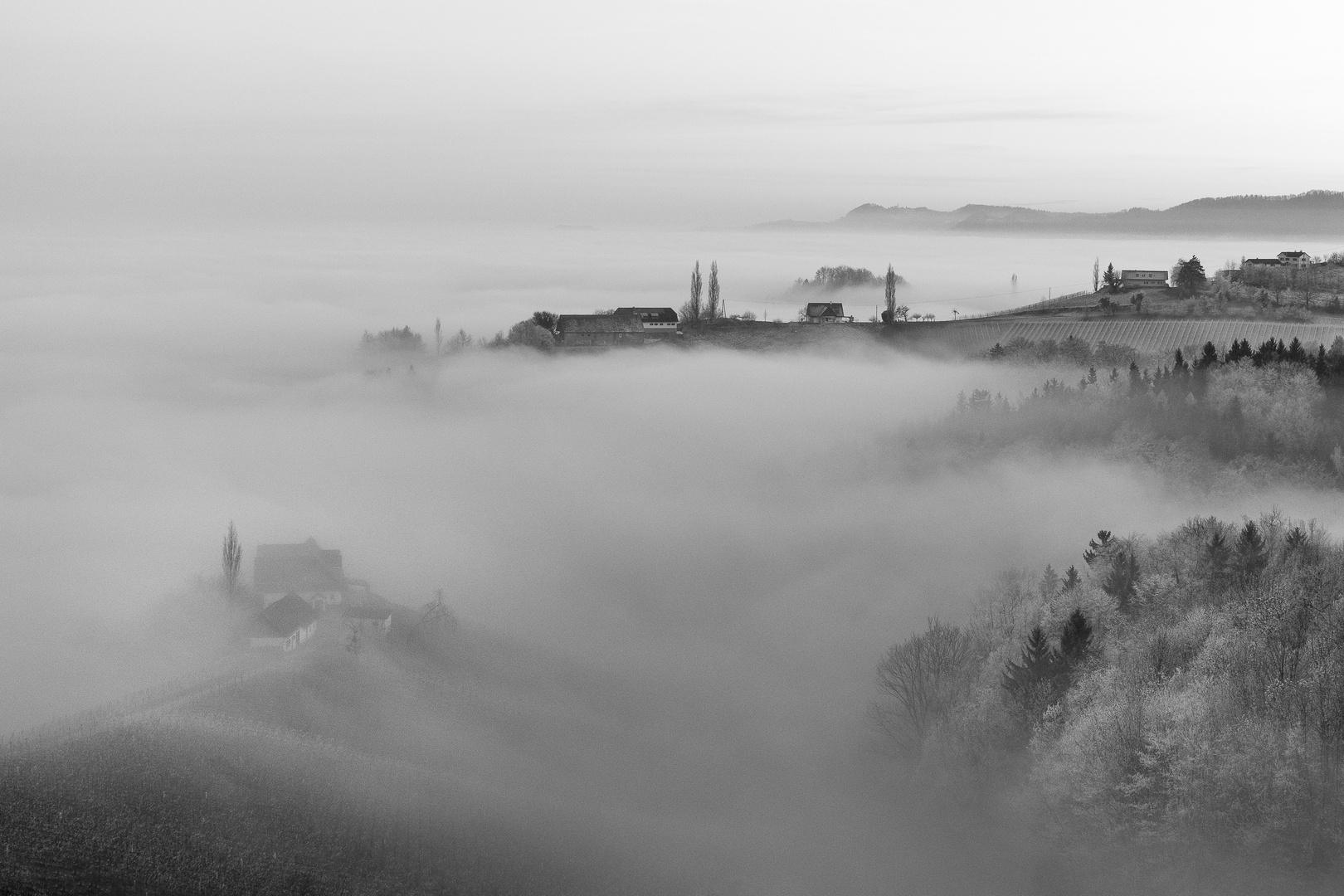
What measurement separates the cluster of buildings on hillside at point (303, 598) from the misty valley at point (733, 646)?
0.84 feet

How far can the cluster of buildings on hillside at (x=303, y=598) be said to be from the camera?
6706 centimetres

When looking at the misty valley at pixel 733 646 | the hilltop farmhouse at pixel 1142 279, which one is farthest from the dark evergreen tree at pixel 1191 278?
the misty valley at pixel 733 646

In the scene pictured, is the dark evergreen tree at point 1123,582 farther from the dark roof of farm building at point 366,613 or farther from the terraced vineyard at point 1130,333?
the terraced vineyard at point 1130,333

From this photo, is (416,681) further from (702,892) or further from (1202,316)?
(1202,316)

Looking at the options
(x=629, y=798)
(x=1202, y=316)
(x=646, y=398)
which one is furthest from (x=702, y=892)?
(x=1202, y=316)

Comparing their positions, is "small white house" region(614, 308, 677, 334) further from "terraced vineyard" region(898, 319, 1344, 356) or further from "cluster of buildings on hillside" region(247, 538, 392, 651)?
"cluster of buildings on hillside" region(247, 538, 392, 651)

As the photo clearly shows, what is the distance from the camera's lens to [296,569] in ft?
241

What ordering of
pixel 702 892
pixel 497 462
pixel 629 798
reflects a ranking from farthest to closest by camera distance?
1. pixel 497 462
2. pixel 629 798
3. pixel 702 892

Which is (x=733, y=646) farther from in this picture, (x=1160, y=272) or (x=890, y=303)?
(x=1160, y=272)

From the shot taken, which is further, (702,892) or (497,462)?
(497,462)

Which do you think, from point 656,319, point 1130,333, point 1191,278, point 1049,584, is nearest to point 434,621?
point 1049,584

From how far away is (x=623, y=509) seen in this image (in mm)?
104875

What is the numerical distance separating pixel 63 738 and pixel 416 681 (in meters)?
17.3

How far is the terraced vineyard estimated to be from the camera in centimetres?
12562
